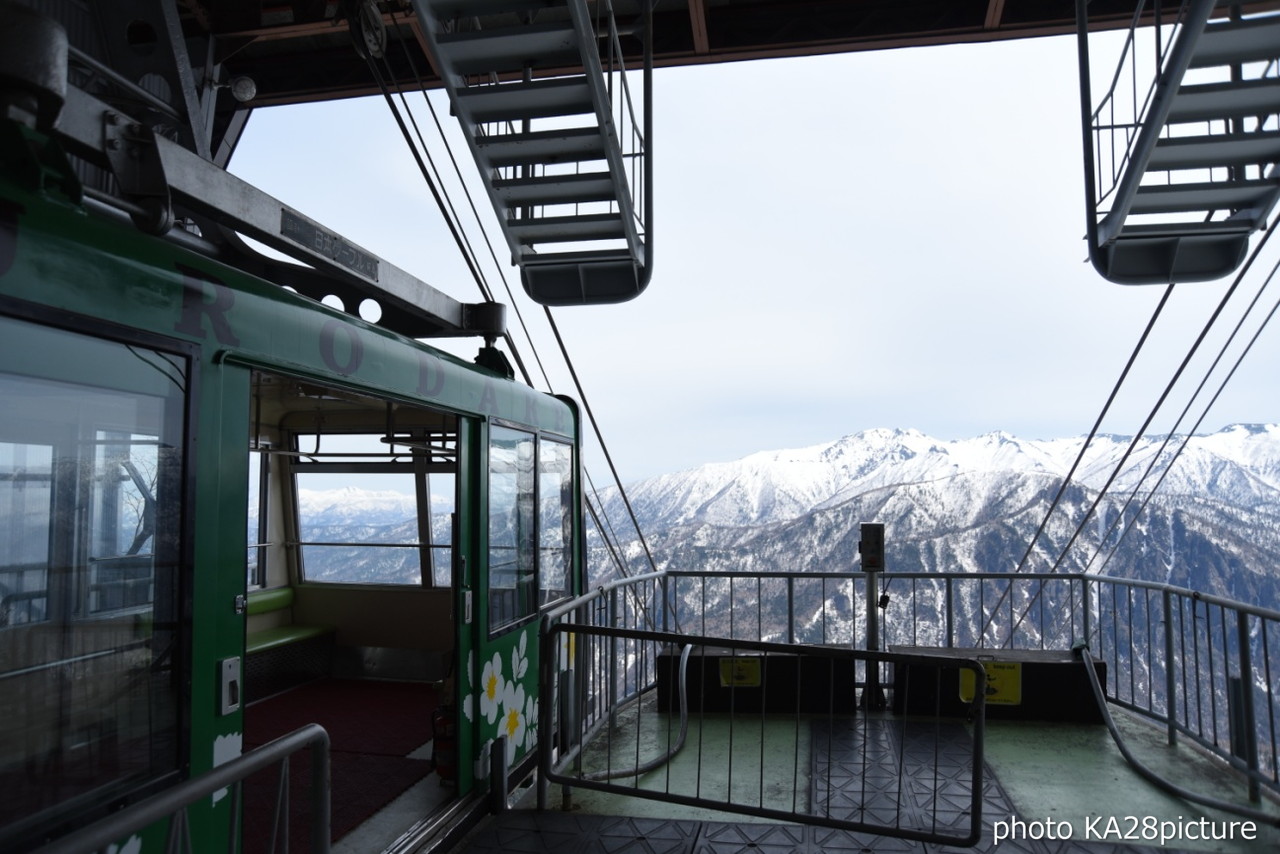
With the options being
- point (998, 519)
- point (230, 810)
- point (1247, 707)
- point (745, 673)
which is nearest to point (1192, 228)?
point (1247, 707)

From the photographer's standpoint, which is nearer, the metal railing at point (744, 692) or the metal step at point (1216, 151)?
the metal railing at point (744, 692)

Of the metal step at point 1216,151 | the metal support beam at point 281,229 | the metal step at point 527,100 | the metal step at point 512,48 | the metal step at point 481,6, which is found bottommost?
the metal support beam at point 281,229

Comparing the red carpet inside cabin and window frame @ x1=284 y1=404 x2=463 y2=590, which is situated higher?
window frame @ x1=284 y1=404 x2=463 y2=590

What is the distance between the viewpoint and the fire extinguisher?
438 cm

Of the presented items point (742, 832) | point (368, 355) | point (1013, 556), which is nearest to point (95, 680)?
point (368, 355)

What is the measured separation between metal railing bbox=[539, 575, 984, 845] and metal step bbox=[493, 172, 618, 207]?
3022 millimetres

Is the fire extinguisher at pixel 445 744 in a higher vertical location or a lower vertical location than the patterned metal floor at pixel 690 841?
higher

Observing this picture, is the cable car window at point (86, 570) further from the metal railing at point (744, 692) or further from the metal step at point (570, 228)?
the metal step at point (570, 228)

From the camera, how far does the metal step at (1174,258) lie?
698 centimetres

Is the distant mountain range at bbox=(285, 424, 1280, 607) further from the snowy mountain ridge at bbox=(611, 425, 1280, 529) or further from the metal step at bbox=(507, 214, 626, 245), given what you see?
the metal step at bbox=(507, 214, 626, 245)

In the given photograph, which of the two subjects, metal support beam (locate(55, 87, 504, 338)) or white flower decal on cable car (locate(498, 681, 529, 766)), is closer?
metal support beam (locate(55, 87, 504, 338))

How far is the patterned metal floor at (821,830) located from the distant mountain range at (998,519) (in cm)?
3664

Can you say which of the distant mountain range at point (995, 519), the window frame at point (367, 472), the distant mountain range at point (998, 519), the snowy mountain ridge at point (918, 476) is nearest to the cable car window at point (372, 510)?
the window frame at point (367, 472)

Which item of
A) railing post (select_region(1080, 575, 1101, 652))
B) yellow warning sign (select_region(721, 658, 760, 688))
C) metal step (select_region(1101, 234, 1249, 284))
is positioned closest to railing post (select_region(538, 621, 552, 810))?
yellow warning sign (select_region(721, 658, 760, 688))
